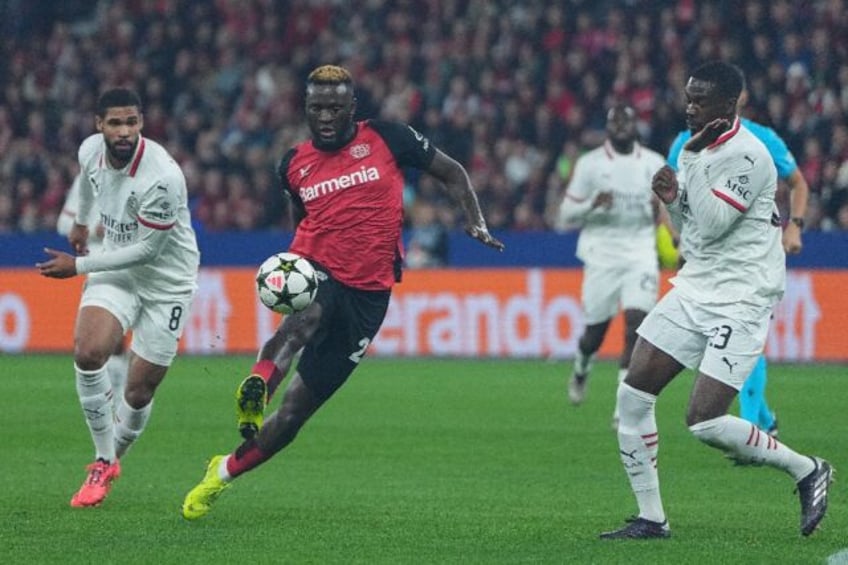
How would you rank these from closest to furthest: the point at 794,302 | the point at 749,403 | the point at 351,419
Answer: the point at 749,403, the point at 351,419, the point at 794,302

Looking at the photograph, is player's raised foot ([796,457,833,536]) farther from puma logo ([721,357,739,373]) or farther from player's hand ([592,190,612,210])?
player's hand ([592,190,612,210])

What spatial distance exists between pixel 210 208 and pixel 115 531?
17185 millimetres

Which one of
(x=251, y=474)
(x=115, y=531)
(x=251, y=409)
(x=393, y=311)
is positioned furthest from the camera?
(x=393, y=311)

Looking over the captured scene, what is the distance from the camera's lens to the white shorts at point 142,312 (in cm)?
1027

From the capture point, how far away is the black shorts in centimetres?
917

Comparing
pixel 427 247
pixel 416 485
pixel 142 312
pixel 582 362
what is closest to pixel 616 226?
pixel 582 362

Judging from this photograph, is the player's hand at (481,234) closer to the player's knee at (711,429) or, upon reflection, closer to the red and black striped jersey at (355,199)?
the red and black striped jersey at (355,199)

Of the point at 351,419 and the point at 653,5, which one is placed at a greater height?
the point at 653,5

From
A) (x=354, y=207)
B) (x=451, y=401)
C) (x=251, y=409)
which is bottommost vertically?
(x=451, y=401)

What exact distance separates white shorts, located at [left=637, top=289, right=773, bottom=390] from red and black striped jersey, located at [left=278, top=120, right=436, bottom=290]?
1.58 metres

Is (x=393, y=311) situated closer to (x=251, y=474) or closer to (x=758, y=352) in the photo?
(x=251, y=474)

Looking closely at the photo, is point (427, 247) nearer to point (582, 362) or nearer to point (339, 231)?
point (582, 362)

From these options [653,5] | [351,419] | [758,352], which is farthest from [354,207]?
[653,5]

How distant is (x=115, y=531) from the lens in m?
8.80
